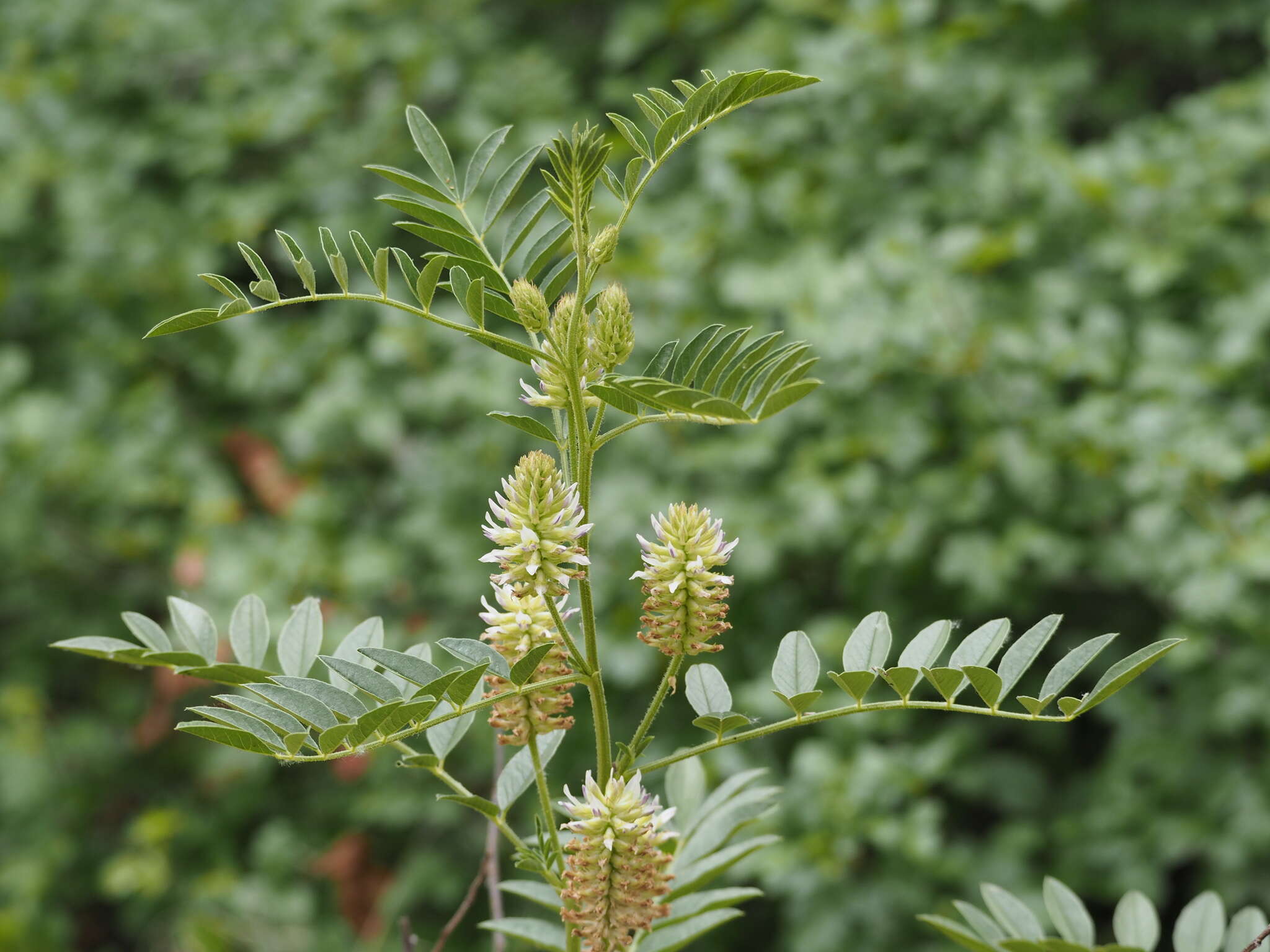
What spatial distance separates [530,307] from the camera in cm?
51

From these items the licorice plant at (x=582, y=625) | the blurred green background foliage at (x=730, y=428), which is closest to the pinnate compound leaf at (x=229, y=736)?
the licorice plant at (x=582, y=625)

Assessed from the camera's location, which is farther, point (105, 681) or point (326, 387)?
point (105, 681)

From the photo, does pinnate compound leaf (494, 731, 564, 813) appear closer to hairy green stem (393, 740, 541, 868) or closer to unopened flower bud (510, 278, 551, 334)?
hairy green stem (393, 740, 541, 868)

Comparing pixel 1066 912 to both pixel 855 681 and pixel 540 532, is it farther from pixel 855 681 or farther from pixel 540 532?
pixel 540 532

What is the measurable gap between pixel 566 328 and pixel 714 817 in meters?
0.33

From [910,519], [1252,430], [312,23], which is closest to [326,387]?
[312,23]

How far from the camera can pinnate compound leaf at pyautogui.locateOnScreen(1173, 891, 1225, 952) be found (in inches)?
24.8

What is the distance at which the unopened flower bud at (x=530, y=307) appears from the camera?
50cm

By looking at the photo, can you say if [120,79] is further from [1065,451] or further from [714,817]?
[714,817]

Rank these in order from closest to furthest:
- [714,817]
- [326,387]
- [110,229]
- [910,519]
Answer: [714,817], [910,519], [326,387], [110,229]

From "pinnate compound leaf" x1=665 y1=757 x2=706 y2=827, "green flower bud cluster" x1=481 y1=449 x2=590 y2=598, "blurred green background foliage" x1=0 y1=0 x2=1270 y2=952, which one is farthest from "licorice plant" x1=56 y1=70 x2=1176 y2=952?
"blurred green background foliage" x1=0 y1=0 x2=1270 y2=952

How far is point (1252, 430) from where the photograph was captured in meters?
1.47

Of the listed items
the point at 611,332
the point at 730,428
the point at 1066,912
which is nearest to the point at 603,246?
the point at 611,332

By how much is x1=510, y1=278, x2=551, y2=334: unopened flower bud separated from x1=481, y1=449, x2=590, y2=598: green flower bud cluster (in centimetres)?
6
